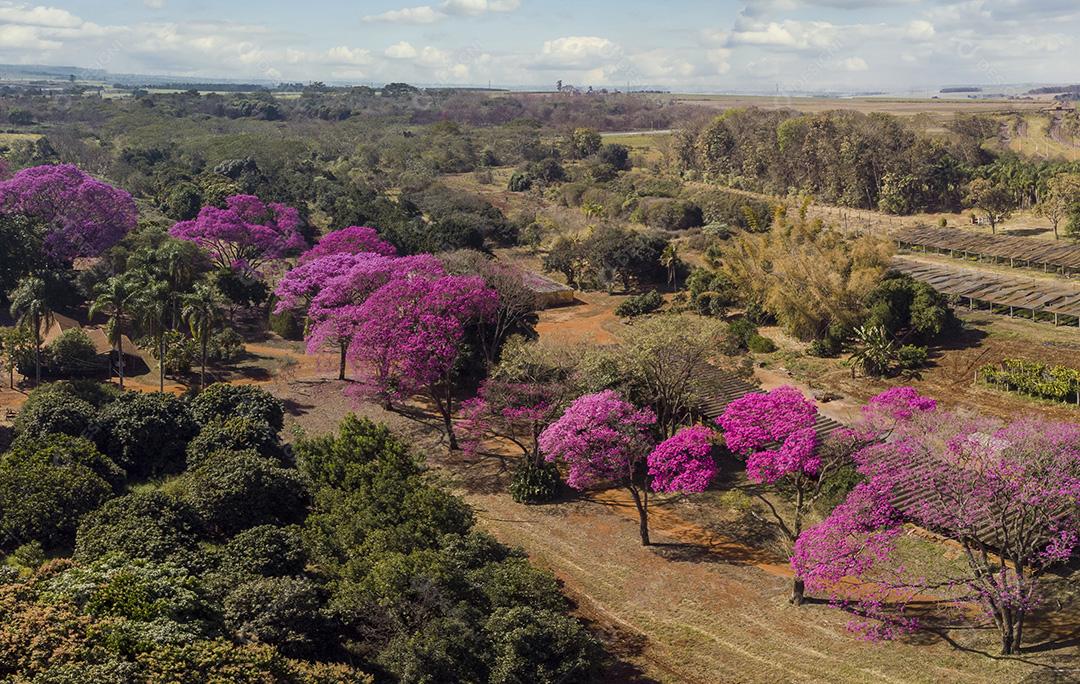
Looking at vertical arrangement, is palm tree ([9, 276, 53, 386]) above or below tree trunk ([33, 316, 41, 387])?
above

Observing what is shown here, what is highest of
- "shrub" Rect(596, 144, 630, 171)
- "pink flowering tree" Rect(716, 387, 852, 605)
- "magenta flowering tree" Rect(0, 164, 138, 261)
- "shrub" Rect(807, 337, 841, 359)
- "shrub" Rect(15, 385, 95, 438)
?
"shrub" Rect(596, 144, 630, 171)

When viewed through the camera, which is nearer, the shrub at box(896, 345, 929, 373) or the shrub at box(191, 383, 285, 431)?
the shrub at box(191, 383, 285, 431)

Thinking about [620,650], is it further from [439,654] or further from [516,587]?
[439,654]

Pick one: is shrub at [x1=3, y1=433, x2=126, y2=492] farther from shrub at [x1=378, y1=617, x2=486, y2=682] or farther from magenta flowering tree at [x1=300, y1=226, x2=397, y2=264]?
magenta flowering tree at [x1=300, y1=226, x2=397, y2=264]

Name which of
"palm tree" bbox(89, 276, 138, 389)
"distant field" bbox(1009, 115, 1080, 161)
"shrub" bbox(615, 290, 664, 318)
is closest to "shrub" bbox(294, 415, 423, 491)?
"palm tree" bbox(89, 276, 138, 389)

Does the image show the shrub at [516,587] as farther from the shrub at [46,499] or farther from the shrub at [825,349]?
the shrub at [825,349]

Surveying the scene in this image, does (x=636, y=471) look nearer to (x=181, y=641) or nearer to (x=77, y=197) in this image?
(x=181, y=641)

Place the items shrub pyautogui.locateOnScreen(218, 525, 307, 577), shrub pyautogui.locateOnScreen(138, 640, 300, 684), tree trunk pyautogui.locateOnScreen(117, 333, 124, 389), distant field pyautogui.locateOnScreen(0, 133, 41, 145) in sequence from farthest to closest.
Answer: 1. distant field pyautogui.locateOnScreen(0, 133, 41, 145)
2. tree trunk pyautogui.locateOnScreen(117, 333, 124, 389)
3. shrub pyautogui.locateOnScreen(218, 525, 307, 577)
4. shrub pyautogui.locateOnScreen(138, 640, 300, 684)

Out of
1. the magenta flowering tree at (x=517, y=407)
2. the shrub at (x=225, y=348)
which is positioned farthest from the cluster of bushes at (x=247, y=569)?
the shrub at (x=225, y=348)
